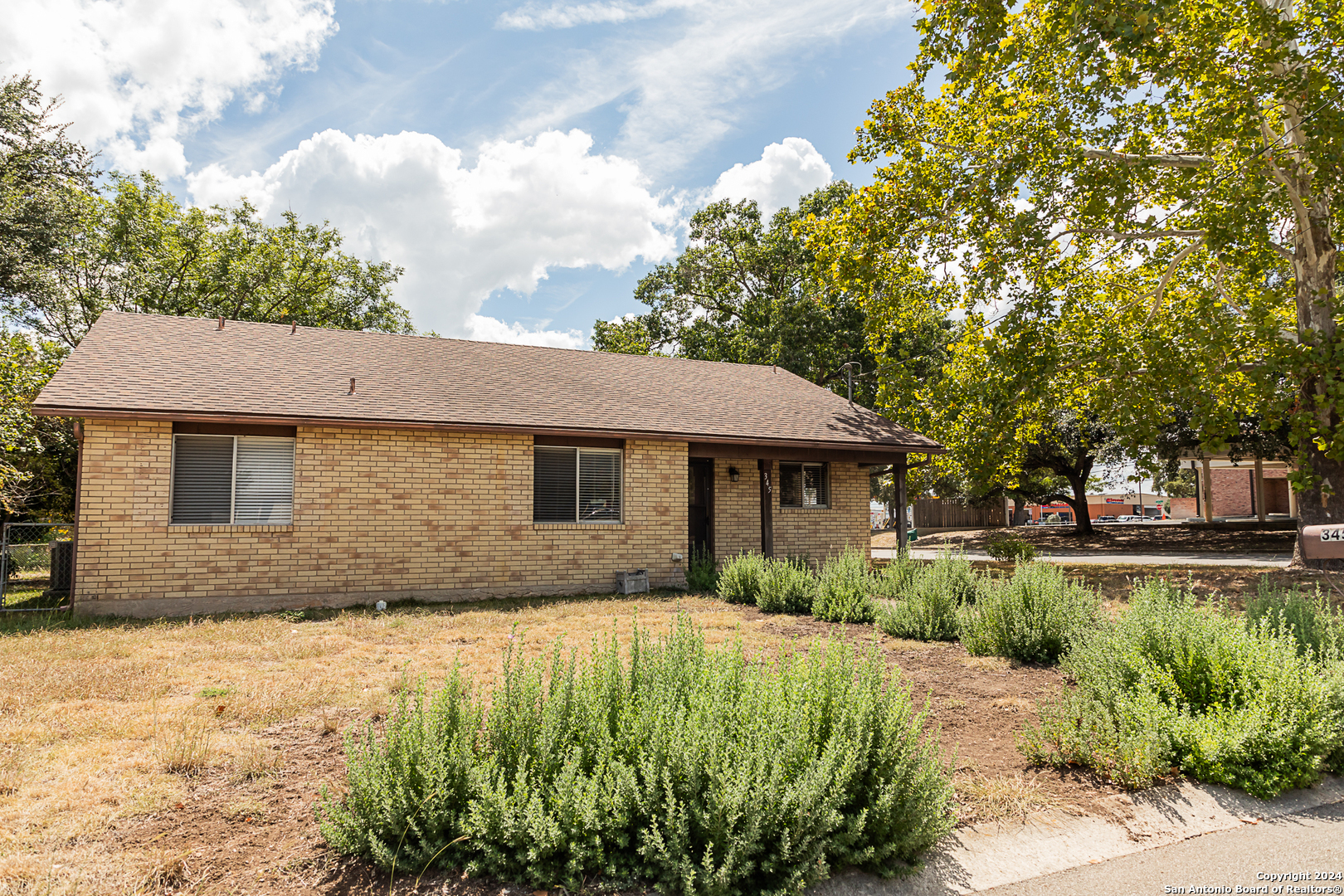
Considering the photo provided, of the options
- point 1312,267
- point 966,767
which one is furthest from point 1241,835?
point 1312,267

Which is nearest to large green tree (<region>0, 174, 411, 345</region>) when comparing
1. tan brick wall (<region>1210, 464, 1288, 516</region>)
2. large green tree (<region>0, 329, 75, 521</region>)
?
large green tree (<region>0, 329, 75, 521</region>)

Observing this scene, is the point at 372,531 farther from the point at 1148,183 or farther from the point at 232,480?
the point at 1148,183

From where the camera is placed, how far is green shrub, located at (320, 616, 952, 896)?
3.13 m

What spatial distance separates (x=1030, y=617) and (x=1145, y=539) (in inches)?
920

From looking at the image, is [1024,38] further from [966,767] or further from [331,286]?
[331,286]

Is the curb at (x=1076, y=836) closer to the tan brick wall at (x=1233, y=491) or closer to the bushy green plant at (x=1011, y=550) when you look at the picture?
the bushy green plant at (x=1011, y=550)

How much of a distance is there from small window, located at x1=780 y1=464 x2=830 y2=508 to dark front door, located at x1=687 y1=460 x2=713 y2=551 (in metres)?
1.70

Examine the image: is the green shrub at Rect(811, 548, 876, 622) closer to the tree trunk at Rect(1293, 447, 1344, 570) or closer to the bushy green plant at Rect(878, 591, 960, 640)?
the bushy green plant at Rect(878, 591, 960, 640)

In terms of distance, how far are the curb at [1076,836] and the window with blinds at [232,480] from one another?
10616 millimetres

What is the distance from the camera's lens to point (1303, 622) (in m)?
5.93

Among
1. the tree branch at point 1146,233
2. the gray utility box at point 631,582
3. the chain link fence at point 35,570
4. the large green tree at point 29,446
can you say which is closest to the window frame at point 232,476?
the chain link fence at point 35,570

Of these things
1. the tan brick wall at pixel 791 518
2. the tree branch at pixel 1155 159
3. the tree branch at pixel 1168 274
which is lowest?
the tan brick wall at pixel 791 518

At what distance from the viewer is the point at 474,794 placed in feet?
11.4

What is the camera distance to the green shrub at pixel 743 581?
11703 mm
